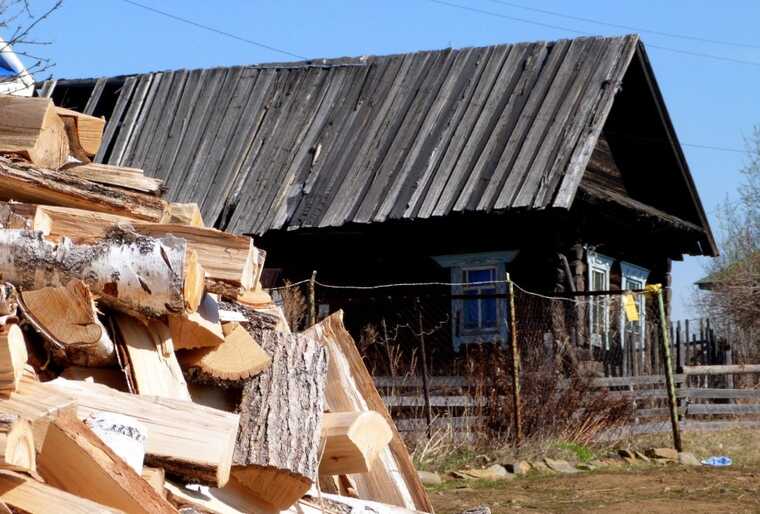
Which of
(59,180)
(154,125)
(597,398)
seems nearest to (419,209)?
(597,398)

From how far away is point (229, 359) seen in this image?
4867mm

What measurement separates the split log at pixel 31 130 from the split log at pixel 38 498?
1893 millimetres

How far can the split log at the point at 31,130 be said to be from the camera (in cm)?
519

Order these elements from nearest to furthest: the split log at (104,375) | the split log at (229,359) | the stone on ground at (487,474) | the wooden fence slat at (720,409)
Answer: the split log at (104,375), the split log at (229,359), the stone on ground at (487,474), the wooden fence slat at (720,409)

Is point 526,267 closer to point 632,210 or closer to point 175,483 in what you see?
point 632,210

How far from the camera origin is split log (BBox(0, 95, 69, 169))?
5.19 metres

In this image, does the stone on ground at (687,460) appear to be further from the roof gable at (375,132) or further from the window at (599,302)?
the roof gable at (375,132)

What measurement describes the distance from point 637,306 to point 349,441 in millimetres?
12426

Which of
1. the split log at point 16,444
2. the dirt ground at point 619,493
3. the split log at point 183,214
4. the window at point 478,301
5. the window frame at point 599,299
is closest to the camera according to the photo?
the split log at point 16,444

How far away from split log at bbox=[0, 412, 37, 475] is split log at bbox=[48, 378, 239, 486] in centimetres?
45

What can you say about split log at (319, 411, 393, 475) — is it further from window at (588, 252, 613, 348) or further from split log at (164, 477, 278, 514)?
window at (588, 252, 613, 348)

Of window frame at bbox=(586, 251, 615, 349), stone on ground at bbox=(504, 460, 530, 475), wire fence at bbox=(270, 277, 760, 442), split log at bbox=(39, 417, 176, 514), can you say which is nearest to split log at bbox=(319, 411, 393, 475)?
split log at bbox=(39, 417, 176, 514)

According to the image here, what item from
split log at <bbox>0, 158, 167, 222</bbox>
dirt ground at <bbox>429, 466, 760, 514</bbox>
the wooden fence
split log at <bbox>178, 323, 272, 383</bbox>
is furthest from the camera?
the wooden fence

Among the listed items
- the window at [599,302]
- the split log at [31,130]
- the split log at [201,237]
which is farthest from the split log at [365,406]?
the window at [599,302]
